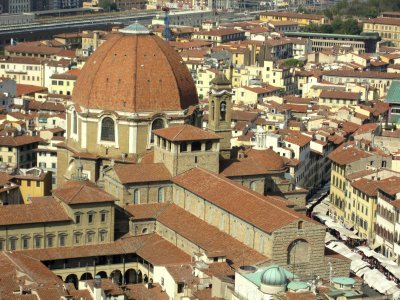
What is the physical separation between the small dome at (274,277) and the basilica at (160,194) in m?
0.42

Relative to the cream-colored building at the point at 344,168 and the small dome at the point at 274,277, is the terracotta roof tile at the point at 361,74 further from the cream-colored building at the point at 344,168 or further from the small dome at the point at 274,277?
the small dome at the point at 274,277

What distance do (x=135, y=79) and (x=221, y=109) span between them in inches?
207

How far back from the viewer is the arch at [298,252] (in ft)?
202

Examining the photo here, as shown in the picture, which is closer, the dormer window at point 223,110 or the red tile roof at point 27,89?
the dormer window at point 223,110

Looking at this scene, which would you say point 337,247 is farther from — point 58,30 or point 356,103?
point 58,30

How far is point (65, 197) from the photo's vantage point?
6706 cm

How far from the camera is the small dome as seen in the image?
53.4 meters

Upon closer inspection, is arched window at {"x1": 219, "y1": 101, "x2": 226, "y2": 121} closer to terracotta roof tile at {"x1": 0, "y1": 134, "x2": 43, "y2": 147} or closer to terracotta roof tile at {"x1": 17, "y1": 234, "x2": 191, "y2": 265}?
terracotta roof tile at {"x1": 17, "y1": 234, "x2": 191, "y2": 265}

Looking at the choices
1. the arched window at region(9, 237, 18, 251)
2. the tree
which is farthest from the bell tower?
the tree

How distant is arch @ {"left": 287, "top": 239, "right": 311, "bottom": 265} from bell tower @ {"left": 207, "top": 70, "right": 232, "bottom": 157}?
13853mm

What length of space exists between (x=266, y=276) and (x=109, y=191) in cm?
1947

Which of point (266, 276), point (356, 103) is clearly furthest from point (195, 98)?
point (356, 103)

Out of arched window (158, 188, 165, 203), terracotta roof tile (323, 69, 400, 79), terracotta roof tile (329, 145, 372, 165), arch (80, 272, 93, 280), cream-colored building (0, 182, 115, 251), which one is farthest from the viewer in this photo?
terracotta roof tile (323, 69, 400, 79)

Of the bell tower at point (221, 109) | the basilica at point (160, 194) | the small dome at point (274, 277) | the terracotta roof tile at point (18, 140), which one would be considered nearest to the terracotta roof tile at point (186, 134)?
the basilica at point (160, 194)
